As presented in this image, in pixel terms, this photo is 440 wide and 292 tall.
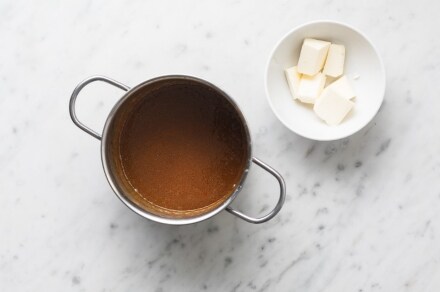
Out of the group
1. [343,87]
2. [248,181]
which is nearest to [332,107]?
[343,87]

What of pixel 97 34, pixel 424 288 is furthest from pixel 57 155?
pixel 424 288

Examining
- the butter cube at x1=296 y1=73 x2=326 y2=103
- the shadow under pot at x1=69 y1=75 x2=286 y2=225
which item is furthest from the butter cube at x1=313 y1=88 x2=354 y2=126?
the shadow under pot at x1=69 y1=75 x2=286 y2=225

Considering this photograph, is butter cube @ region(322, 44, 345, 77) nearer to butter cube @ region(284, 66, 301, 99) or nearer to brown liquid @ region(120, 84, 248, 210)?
butter cube @ region(284, 66, 301, 99)

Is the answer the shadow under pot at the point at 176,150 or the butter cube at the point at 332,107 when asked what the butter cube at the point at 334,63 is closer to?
the butter cube at the point at 332,107

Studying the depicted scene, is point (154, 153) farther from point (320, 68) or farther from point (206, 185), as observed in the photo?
point (320, 68)

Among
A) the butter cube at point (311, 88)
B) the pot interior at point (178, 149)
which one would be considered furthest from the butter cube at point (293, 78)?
the pot interior at point (178, 149)

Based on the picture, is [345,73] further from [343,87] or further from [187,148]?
[187,148]
